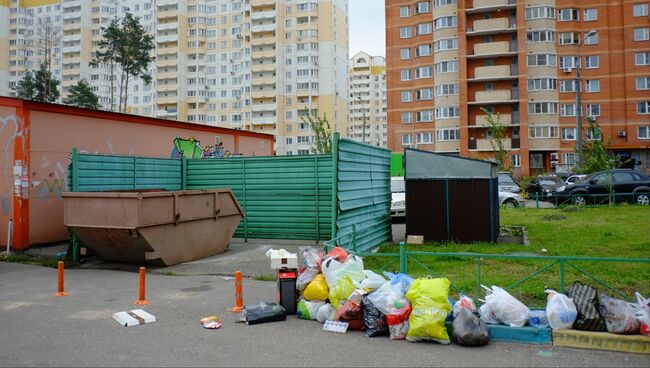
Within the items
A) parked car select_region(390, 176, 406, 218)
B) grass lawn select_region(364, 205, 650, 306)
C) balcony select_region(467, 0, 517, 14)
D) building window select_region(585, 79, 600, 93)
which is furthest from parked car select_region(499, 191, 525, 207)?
building window select_region(585, 79, 600, 93)

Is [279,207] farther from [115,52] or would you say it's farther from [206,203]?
[115,52]

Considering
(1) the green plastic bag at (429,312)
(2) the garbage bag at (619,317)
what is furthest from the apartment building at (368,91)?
(2) the garbage bag at (619,317)

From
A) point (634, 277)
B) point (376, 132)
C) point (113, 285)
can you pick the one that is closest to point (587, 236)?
point (634, 277)

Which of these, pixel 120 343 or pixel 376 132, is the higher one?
pixel 376 132

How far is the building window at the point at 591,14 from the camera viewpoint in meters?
52.7

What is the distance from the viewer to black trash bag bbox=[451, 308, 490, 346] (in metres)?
5.65

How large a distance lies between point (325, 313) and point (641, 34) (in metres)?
58.0

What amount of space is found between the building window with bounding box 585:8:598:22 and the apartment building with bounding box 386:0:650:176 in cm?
10

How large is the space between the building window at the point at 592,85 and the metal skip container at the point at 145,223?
52.0 m

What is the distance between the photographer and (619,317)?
18.2 ft

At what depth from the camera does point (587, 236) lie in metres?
13.5

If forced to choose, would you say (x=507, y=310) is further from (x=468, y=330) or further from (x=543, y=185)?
(x=543, y=185)

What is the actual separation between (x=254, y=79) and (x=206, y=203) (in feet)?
243

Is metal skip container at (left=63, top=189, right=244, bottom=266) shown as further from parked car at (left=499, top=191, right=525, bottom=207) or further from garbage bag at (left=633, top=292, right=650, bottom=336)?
parked car at (left=499, top=191, right=525, bottom=207)
